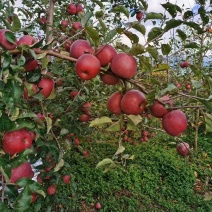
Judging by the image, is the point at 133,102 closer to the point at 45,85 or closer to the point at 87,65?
the point at 87,65

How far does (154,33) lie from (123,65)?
0.18 m

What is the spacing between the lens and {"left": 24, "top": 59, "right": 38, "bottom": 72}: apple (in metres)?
0.82

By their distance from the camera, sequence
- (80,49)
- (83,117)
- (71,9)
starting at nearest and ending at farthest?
(80,49) < (83,117) < (71,9)

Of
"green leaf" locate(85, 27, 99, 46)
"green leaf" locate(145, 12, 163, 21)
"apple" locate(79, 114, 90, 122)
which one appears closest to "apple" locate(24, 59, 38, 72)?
"green leaf" locate(85, 27, 99, 46)

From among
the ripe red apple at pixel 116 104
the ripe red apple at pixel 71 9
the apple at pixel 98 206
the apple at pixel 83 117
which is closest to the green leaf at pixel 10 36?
the ripe red apple at pixel 116 104

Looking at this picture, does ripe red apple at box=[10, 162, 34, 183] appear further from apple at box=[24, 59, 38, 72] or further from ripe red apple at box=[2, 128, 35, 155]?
apple at box=[24, 59, 38, 72]

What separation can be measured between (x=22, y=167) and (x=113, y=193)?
2.10 meters

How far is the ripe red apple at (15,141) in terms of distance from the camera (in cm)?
72

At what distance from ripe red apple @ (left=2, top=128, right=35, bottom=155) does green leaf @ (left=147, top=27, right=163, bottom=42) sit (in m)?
0.43

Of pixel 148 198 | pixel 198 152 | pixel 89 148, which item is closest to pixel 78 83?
pixel 148 198

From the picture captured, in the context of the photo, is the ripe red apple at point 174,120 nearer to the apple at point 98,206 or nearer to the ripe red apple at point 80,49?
the ripe red apple at point 80,49

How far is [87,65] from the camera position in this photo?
757 mm

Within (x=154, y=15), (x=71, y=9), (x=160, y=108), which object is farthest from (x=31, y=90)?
(x=71, y=9)

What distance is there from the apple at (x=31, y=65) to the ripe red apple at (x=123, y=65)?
203 mm
